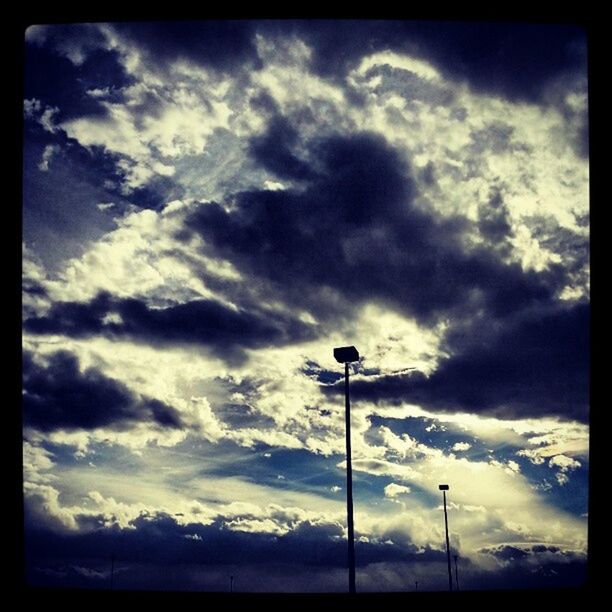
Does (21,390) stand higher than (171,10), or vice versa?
(171,10)

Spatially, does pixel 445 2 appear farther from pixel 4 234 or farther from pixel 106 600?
pixel 106 600

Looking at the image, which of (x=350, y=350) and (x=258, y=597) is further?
(x=350, y=350)

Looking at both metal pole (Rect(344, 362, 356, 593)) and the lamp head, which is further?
the lamp head

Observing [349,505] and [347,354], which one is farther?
[347,354]

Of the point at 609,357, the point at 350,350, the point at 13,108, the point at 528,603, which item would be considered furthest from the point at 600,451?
the point at 350,350

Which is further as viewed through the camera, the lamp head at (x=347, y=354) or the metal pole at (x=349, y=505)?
the lamp head at (x=347, y=354)

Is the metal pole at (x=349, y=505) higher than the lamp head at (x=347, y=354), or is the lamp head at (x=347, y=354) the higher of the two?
the lamp head at (x=347, y=354)

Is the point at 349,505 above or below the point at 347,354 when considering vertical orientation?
below

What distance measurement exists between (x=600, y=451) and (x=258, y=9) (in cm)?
468

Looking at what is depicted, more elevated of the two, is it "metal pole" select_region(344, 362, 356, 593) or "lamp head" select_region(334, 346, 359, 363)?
"lamp head" select_region(334, 346, 359, 363)

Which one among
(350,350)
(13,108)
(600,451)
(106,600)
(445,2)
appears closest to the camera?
(106,600)

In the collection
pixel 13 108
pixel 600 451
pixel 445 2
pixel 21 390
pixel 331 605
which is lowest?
pixel 331 605

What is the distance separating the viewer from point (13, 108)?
4.71m

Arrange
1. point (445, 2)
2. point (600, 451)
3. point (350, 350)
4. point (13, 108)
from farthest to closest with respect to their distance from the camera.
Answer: point (350, 350) → point (445, 2) → point (13, 108) → point (600, 451)
